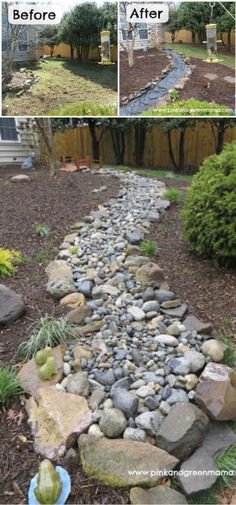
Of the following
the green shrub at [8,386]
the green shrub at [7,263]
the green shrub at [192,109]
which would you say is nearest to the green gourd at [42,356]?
the green shrub at [8,386]

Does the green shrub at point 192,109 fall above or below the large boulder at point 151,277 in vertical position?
above

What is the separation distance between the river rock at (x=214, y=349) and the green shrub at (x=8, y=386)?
95 cm

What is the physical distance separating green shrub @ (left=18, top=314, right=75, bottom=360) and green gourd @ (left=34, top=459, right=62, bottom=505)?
30.6 inches

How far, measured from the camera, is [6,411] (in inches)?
80.0

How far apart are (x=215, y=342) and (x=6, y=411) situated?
1091 mm

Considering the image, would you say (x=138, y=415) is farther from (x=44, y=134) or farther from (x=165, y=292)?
(x=44, y=134)

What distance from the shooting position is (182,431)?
184 cm

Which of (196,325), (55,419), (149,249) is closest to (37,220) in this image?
(149,249)

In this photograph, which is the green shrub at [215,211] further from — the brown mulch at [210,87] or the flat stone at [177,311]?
the brown mulch at [210,87]

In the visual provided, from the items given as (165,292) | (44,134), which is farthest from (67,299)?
(44,134)

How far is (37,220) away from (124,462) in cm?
301

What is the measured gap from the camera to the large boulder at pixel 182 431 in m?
1.82

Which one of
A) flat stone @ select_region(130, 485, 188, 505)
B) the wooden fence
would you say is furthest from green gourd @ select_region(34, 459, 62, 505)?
the wooden fence

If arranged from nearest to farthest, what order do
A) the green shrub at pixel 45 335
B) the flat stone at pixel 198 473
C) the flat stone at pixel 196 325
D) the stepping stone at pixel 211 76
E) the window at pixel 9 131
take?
1. the stepping stone at pixel 211 76
2. the flat stone at pixel 198 473
3. the green shrub at pixel 45 335
4. the flat stone at pixel 196 325
5. the window at pixel 9 131
